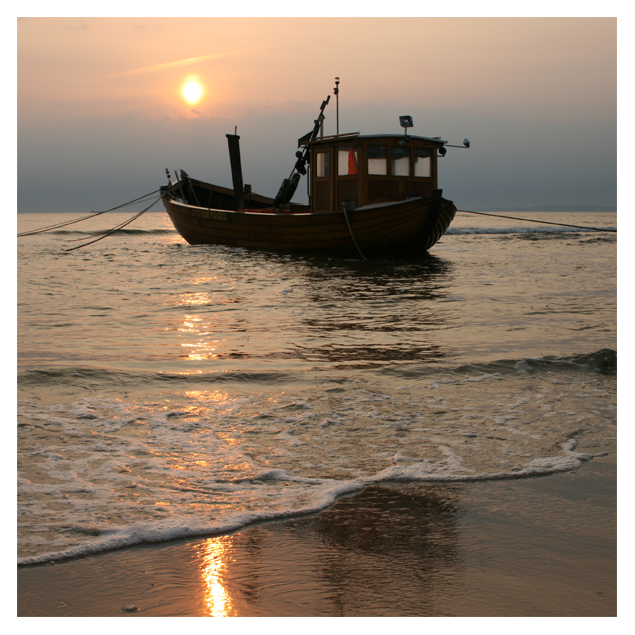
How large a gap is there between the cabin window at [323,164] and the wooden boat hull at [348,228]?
1.26m

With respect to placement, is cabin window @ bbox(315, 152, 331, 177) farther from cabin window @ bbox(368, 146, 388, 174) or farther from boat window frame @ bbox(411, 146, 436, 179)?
boat window frame @ bbox(411, 146, 436, 179)

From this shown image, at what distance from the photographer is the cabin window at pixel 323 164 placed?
58.9 ft

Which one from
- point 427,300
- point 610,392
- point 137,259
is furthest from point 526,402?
point 137,259

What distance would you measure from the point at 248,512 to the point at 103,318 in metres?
7.69

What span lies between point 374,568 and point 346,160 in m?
16.0

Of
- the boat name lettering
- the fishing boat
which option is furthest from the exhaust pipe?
the fishing boat

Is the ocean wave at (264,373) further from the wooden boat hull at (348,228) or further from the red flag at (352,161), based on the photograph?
the red flag at (352,161)

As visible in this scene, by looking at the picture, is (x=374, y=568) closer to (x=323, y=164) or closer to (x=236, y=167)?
(x=323, y=164)

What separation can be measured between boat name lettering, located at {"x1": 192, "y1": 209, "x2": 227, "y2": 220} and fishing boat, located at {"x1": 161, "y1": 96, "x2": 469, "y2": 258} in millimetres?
574

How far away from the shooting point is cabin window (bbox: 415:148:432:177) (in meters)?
17.8

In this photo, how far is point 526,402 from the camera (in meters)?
5.13

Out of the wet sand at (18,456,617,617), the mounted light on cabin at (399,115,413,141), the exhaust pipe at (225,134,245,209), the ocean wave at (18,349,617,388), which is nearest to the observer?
the wet sand at (18,456,617,617)

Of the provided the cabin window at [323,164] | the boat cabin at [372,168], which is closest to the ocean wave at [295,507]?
the boat cabin at [372,168]

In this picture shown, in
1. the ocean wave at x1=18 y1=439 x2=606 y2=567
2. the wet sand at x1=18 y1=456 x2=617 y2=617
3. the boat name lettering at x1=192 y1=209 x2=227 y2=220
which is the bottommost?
the wet sand at x1=18 y1=456 x2=617 y2=617
